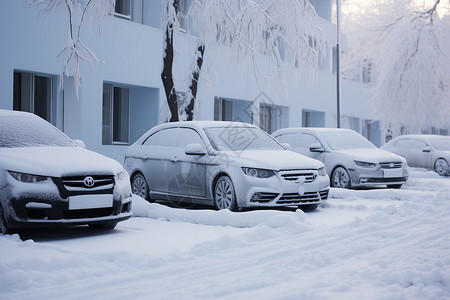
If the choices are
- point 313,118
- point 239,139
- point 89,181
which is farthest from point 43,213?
point 313,118

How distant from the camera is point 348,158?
1587 cm

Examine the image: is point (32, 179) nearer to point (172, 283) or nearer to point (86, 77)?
point (172, 283)

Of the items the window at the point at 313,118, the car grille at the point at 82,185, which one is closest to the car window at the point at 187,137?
the car grille at the point at 82,185

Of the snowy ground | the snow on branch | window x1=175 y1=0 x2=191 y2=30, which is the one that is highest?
window x1=175 y1=0 x2=191 y2=30

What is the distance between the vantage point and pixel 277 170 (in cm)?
1073

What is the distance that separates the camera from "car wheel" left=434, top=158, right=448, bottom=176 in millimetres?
21906

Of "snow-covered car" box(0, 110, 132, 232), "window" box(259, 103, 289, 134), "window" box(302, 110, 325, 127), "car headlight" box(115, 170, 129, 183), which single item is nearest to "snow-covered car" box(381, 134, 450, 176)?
"window" box(259, 103, 289, 134)

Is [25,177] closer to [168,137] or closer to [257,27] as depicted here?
[168,137]

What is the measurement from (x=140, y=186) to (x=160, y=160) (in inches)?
32.9

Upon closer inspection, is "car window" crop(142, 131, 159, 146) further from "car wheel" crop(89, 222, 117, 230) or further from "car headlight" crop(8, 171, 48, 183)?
"car headlight" crop(8, 171, 48, 183)

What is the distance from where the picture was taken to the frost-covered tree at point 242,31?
14570 mm

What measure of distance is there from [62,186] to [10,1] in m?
9.82

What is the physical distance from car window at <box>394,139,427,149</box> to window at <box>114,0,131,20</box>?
10122 mm

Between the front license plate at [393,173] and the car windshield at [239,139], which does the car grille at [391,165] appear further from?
the car windshield at [239,139]
